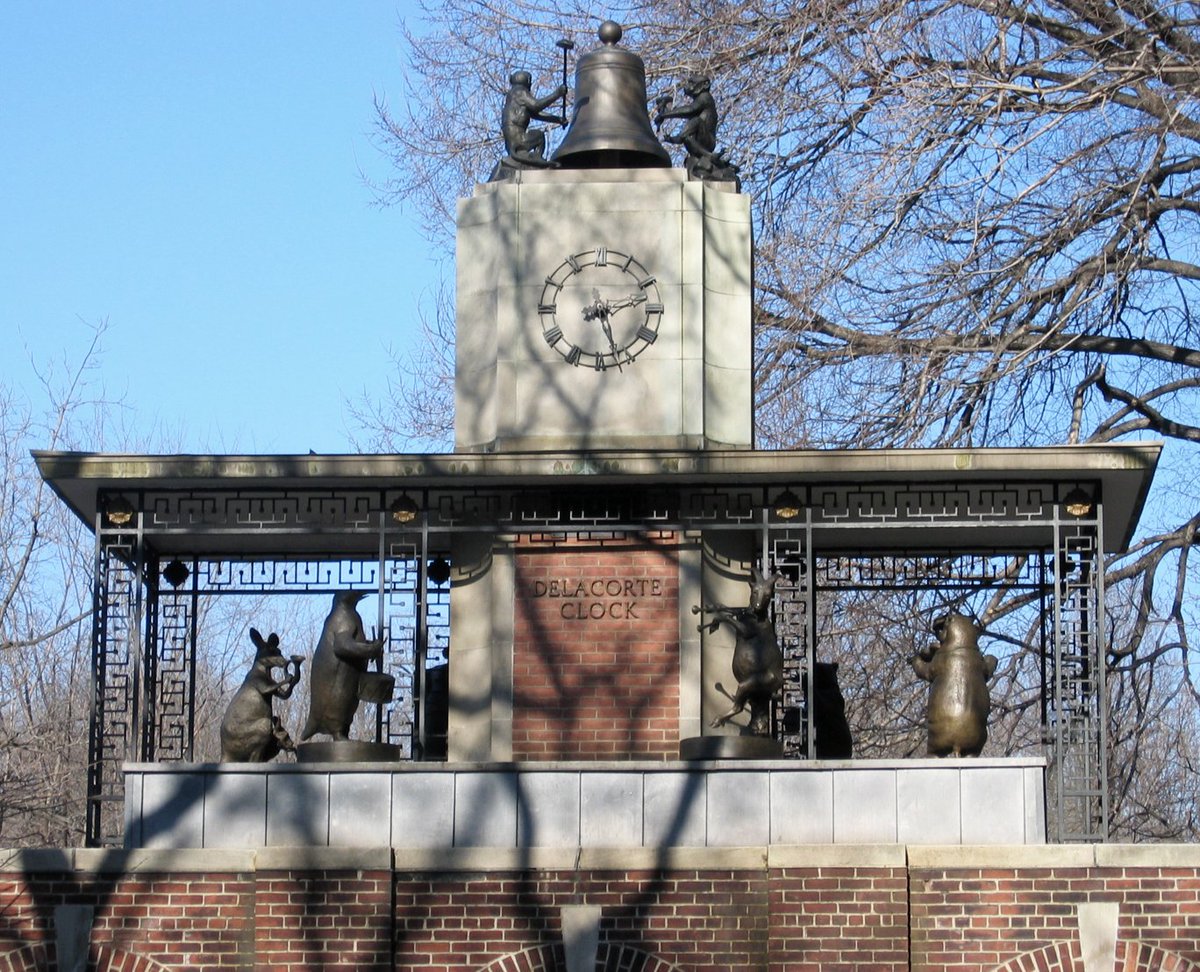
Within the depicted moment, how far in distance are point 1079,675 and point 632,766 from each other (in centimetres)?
435

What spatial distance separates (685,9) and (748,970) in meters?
14.1

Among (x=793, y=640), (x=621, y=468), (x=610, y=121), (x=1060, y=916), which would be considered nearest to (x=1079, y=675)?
(x=793, y=640)

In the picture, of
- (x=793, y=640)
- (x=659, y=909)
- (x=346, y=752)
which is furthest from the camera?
(x=793, y=640)

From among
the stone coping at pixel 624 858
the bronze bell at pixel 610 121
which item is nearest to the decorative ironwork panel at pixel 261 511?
the stone coping at pixel 624 858

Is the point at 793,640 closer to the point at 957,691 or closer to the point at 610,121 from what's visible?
the point at 957,691

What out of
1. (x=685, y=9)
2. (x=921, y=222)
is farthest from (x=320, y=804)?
(x=685, y=9)

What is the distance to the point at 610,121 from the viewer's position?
68.3ft

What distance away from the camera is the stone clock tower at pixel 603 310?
2002cm

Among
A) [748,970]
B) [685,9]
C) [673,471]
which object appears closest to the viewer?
[748,970]

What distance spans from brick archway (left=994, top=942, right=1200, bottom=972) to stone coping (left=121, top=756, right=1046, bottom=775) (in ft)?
4.09

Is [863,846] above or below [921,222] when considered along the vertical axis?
below

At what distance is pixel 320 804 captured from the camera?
17641 mm

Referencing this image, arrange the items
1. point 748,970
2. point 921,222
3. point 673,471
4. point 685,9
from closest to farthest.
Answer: point 748,970 < point 673,471 < point 921,222 < point 685,9

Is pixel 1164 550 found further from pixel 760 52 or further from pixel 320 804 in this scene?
pixel 320 804
